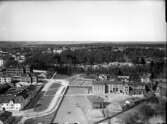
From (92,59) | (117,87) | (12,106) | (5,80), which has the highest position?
(92,59)

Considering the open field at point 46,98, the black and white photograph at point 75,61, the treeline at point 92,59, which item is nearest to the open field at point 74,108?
the black and white photograph at point 75,61

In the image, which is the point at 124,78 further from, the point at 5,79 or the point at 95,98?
the point at 5,79

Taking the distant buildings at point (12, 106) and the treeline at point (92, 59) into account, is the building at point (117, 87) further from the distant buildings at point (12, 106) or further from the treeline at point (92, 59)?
the distant buildings at point (12, 106)

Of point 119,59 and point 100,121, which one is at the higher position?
point 119,59

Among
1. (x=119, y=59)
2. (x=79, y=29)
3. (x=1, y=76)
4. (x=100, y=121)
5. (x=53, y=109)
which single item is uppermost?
(x=79, y=29)

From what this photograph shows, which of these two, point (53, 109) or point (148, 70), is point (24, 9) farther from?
point (148, 70)

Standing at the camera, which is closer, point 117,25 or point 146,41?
point 146,41

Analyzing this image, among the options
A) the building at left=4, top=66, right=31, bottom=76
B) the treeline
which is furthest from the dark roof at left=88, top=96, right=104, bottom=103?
the building at left=4, top=66, right=31, bottom=76

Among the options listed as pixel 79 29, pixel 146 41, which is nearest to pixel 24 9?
pixel 79 29

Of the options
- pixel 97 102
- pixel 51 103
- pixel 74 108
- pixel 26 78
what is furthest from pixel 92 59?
pixel 26 78
